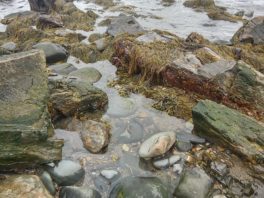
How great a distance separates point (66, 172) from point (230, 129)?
210 centimetres

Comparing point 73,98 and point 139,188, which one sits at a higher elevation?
point 73,98

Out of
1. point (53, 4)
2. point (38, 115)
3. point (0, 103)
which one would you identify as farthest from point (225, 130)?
point (53, 4)

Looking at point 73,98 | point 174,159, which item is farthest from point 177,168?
point 73,98

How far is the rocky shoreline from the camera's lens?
3.46 metres

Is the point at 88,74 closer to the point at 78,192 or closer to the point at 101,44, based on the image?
the point at 101,44

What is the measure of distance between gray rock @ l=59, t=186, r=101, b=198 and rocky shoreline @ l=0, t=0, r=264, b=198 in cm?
1

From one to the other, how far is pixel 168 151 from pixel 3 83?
7.49ft

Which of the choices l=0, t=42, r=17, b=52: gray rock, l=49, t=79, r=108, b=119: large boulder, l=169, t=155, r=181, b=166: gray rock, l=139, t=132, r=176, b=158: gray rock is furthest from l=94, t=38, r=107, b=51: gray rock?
l=169, t=155, r=181, b=166: gray rock

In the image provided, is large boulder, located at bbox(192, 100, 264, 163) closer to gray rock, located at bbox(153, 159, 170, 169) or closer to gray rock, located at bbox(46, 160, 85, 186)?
gray rock, located at bbox(153, 159, 170, 169)

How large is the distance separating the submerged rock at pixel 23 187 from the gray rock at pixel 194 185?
138 centimetres

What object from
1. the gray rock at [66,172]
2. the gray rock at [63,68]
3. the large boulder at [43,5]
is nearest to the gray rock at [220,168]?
the gray rock at [66,172]

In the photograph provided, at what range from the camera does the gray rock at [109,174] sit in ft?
11.9

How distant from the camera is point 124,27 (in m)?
8.71

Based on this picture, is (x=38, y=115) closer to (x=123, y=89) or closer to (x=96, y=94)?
(x=96, y=94)
